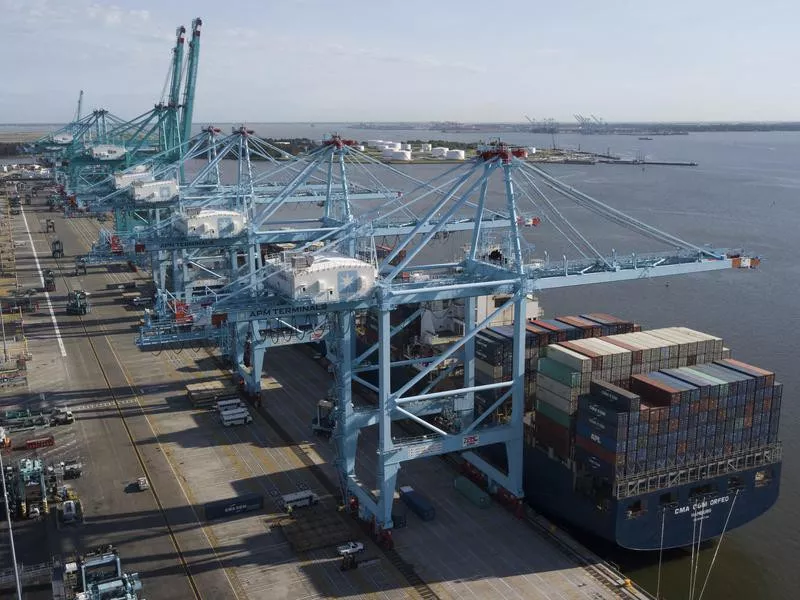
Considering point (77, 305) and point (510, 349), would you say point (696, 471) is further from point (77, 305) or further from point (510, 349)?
point (77, 305)

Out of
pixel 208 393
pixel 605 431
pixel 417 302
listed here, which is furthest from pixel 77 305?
pixel 605 431

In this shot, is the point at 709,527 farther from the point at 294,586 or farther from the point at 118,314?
the point at 118,314

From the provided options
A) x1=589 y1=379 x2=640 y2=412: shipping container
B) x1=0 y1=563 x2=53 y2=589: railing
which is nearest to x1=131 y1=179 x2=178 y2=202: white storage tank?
x1=0 y1=563 x2=53 y2=589: railing

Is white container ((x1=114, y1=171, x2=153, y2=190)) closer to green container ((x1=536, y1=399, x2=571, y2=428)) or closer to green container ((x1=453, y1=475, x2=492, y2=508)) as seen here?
green container ((x1=453, y1=475, x2=492, y2=508))

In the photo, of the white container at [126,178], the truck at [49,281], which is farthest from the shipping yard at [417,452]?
the truck at [49,281]

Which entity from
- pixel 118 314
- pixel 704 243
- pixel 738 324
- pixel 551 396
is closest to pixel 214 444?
pixel 551 396

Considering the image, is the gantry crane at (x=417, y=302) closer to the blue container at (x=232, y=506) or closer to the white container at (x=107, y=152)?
the blue container at (x=232, y=506)
